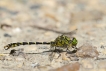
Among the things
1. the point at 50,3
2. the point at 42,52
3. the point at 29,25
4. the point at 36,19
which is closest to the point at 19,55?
the point at 42,52

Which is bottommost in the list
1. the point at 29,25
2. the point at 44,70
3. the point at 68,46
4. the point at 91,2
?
the point at 44,70

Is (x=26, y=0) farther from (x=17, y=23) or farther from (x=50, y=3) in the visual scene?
(x=17, y=23)

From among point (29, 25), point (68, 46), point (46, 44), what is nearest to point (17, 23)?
point (29, 25)

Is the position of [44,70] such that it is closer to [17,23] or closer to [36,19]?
[17,23]

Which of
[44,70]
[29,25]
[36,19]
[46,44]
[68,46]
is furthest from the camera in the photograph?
[36,19]

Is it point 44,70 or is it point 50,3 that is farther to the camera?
point 50,3

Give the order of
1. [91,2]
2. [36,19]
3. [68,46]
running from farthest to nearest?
1. [91,2]
2. [36,19]
3. [68,46]

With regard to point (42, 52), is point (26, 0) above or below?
above
